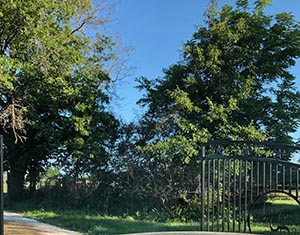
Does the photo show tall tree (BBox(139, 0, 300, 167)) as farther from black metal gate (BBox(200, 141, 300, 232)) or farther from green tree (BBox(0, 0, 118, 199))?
black metal gate (BBox(200, 141, 300, 232))

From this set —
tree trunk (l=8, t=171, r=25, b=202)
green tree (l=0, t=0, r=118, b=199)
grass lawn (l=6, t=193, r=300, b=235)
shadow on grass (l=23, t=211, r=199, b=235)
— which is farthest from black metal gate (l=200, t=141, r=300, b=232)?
tree trunk (l=8, t=171, r=25, b=202)

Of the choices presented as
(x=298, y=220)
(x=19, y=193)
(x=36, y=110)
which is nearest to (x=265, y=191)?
(x=298, y=220)

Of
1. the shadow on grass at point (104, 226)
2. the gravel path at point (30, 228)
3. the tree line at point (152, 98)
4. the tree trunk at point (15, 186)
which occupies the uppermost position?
the tree line at point (152, 98)

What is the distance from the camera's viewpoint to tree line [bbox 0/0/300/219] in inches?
480

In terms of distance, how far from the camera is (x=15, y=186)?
1711cm

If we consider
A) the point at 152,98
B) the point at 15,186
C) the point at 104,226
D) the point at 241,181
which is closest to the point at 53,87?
the point at 152,98

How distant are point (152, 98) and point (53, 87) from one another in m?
3.59

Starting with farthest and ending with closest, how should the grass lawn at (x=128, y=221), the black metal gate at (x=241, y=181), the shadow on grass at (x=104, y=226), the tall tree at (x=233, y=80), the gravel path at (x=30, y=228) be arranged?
the tall tree at (x=233, y=80), the grass lawn at (x=128, y=221), the shadow on grass at (x=104, y=226), the gravel path at (x=30, y=228), the black metal gate at (x=241, y=181)

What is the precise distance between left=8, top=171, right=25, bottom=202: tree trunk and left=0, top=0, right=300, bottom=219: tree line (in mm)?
2476

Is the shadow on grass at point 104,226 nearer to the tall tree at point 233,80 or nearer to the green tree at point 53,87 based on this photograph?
the tall tree at point 233,80

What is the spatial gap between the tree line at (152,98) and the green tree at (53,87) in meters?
0.04

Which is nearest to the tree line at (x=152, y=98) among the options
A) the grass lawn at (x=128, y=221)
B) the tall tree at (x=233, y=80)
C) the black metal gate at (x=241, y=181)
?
the tall tree at (x=233, y=80)

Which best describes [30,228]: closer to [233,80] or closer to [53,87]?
[53,87]

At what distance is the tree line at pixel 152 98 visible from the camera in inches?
480
